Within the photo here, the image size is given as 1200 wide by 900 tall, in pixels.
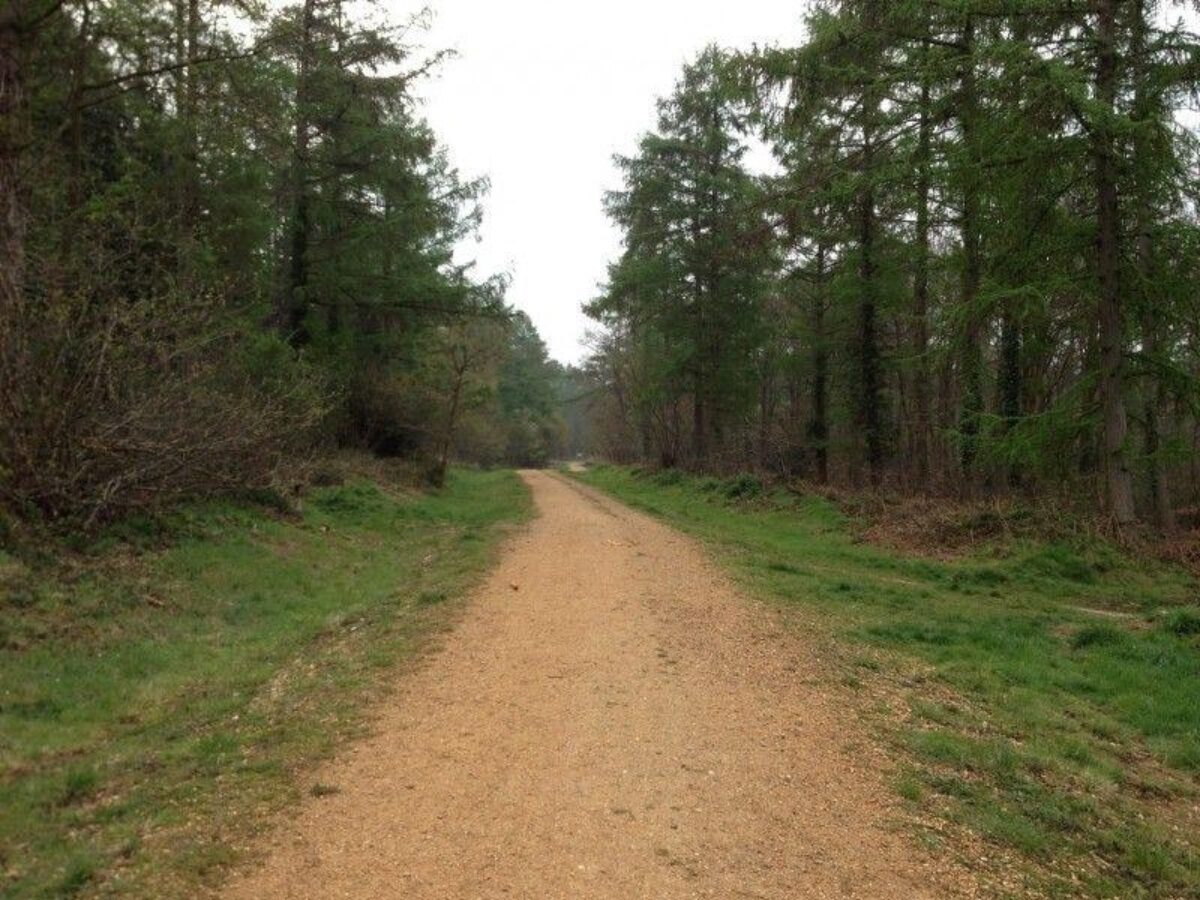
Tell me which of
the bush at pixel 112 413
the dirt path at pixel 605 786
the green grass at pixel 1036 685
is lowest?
the green grass at pixel 1036 685

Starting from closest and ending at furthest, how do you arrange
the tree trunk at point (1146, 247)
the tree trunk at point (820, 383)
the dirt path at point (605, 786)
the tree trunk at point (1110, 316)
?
the dirt path at point (605, 786) → the tree trunk at point (1146, 247) → the tree trunk at point (1110, 316) → the tree trunk at point (820, 383)

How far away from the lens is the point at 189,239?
12344 millimetres

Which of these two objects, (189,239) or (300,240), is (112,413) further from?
(300,240)

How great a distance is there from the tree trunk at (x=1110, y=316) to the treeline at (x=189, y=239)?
1191 cm

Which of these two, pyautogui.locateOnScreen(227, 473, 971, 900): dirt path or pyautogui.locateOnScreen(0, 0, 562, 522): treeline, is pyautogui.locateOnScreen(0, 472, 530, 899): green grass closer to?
pyautogui.locateOnScreen(227, 473, 971, 900): dirt path

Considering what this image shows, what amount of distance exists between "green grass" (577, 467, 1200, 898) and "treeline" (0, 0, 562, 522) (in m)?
7.96

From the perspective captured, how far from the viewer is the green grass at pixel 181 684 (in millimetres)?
3850

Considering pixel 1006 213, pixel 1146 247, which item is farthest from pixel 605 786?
pixel 1146 247

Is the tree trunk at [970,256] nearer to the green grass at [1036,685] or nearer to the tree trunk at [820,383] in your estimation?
the green grass at [1036,685]

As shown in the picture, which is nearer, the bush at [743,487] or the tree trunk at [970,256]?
the tree trunk at [970,256]

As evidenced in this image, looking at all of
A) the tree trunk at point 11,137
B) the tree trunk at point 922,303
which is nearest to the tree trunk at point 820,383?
the tree trunk at point 922,303

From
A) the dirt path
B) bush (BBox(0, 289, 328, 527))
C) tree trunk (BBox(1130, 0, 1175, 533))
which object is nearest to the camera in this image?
the dirt path

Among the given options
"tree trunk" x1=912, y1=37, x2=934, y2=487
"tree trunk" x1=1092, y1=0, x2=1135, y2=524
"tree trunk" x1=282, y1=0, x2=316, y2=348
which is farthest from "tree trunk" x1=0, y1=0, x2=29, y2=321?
"tree trunk" x1=1092, y1=0, x2=1135, y2=524

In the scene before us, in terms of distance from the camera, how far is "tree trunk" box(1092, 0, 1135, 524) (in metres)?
12.1
